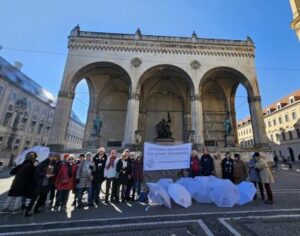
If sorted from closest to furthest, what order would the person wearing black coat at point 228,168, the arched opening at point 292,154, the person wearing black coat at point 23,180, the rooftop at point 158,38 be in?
the person wearing black coat at point 23,180 < the person wearing black coat at point 228,168 < the rooftop at point 158,38 < the arched opening at point 292,154

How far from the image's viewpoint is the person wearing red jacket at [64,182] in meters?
4.66

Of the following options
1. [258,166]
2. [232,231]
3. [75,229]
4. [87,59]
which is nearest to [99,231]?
[75,229]

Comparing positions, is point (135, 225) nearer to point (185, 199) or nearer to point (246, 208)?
point (185, 199)

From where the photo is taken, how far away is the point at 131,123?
46.9 ft

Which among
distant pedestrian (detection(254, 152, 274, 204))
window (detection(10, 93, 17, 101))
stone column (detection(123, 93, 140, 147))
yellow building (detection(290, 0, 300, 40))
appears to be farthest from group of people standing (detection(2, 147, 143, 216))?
window (detection(10, 93, 17, 101))

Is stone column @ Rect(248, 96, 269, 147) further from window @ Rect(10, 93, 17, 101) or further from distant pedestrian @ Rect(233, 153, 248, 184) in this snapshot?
window @ Rect(10, 93, 17, 101)

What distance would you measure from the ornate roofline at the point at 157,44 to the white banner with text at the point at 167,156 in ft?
39.8

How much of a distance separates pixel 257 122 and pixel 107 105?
49.8ft

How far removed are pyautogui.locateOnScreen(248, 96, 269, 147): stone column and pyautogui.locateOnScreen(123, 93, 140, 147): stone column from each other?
34.2 ft

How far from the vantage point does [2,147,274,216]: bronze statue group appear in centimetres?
415

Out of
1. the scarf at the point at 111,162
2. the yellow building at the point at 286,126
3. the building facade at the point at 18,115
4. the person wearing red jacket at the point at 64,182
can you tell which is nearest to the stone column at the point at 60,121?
the person wearing red jacket at the point at 64,182

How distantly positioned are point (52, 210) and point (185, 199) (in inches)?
142

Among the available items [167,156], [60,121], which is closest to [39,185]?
[167,156]

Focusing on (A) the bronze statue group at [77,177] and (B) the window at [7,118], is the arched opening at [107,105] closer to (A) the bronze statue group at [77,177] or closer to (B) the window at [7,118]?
(A) the bronze statue group at [77,177]
